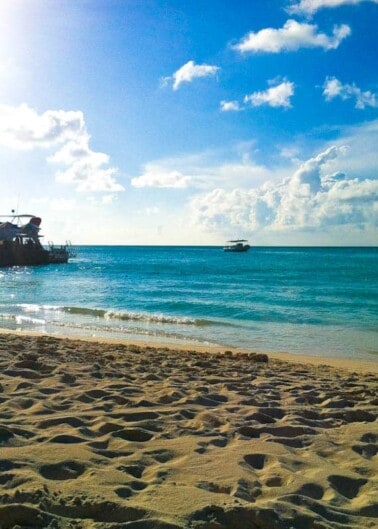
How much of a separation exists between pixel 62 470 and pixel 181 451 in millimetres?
1014

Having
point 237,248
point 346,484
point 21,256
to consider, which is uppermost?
point 237,248

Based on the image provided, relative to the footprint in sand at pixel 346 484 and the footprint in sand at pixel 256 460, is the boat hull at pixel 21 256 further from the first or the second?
the footprint in sand at pixel 346 484

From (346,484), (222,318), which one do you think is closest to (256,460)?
(346,484)

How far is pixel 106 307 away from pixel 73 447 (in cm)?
1999

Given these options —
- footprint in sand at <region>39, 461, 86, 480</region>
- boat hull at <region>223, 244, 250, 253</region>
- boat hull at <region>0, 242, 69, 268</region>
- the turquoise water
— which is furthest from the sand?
boat hull at <region>223, 244, 250, 253</region>

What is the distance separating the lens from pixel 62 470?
3434 mm

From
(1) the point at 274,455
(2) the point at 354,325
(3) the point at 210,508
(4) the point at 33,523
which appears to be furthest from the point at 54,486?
(2) the point at 354,325

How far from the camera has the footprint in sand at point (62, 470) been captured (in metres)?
3.35

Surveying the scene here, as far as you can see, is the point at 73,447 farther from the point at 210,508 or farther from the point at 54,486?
the point at 210,508

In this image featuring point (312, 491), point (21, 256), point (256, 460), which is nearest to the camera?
point (312, 491)

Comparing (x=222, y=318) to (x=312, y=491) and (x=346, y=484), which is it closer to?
(x=346, y=484)

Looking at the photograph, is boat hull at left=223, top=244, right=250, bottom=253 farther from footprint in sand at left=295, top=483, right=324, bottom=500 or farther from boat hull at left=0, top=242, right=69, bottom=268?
footprint in sand at left=295, top=483, right=324, bottom=500

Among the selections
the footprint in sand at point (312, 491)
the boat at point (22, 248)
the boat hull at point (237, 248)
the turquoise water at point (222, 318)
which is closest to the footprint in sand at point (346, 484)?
the footprint in sand at point (312, 491)

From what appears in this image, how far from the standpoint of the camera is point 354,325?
719 inches
